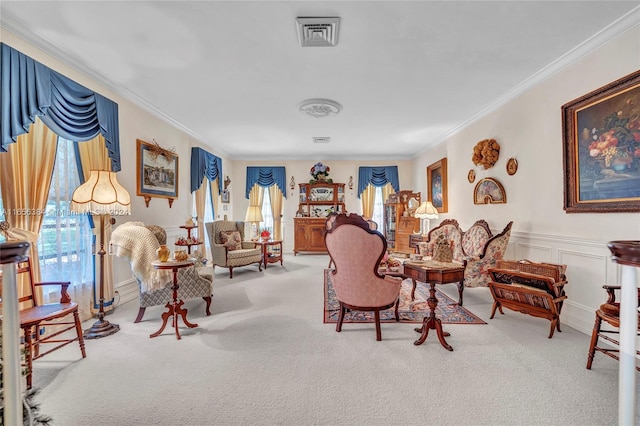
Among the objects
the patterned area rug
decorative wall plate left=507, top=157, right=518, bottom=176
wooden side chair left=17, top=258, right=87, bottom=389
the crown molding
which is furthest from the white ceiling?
the patterned area rug

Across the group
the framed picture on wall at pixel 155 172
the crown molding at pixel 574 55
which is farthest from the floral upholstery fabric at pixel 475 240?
Answer: the framed picture on wall at pixel 155 172

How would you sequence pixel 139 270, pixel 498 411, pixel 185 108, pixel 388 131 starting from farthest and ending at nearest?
1. pixel 388 131
2. pixel 185 108
3. pixel 139 270
4. pixel 498 411

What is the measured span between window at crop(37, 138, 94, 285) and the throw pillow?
2323 millimetres

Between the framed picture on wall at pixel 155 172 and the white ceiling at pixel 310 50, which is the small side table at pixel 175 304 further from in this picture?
the white ceiling at pixel 310 50

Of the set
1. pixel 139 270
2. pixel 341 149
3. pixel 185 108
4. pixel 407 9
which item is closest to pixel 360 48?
pixel 407 9

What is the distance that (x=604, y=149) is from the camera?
2.69 m

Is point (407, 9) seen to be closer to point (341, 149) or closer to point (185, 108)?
point (185, 108)

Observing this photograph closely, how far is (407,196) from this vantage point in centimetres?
711

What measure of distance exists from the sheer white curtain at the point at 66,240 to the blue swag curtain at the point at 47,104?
31 cm

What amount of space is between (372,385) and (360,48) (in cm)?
300

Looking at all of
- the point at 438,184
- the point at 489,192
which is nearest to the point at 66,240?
the point at 489,192

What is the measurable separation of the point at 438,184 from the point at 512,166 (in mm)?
2420

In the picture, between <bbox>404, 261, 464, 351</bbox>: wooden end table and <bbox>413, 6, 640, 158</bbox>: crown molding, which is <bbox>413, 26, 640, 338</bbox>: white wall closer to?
<bbox>413, 6, 640, 158</bbox>: crown molding

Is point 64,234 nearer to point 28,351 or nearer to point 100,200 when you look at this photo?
point 100,200
